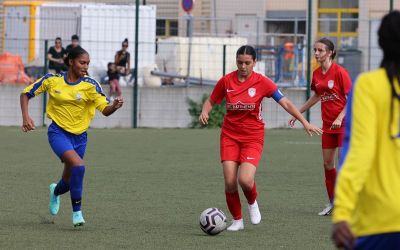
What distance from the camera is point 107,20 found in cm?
2809

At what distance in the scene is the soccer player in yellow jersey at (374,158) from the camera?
4395 millimetres

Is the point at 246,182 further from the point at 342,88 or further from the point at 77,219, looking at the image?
the point at 342,88

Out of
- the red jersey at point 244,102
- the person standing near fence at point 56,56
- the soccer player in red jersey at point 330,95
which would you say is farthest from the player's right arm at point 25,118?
the person standing near fence at point 56,56

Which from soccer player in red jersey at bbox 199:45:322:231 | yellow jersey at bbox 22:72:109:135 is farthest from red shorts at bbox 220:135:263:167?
yellow jersey at bbox 22:72:109:135

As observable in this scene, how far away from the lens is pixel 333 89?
11219 mm

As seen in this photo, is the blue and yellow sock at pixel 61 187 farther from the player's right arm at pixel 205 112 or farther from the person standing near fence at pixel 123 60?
the person standing near fence at pixel 123 60

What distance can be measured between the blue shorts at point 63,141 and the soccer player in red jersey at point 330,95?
7.69 feet

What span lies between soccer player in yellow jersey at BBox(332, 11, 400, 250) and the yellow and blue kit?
577 cm

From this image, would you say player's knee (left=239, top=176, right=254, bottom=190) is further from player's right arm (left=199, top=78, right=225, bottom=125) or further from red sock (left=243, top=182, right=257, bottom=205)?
→ player's right arm (left=199, top=78, right=225, bottom=125)

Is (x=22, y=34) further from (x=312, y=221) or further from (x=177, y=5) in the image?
(x=312, y=221)

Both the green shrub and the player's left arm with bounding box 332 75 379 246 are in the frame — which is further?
the green shrub

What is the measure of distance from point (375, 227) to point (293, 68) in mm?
23401

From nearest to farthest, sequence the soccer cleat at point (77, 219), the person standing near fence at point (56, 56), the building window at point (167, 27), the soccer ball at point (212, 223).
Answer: the soccer ball at point (212, 223), the soccer cleat at point (77, 219), the person standing near fence at point (56, 56), the building window at point (167, 27)

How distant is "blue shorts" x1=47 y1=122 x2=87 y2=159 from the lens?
9.89m
